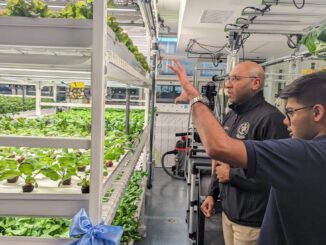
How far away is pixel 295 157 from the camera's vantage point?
1.15 m

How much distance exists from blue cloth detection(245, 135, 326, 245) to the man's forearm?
3cm

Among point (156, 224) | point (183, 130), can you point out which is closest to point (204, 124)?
point (156, 224)

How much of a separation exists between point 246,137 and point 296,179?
1.20 m

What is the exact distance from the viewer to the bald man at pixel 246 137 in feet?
7.29

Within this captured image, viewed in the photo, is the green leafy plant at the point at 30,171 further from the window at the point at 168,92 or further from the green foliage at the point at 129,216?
the window at the point at 168,92

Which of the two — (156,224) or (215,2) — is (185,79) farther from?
(156,224)

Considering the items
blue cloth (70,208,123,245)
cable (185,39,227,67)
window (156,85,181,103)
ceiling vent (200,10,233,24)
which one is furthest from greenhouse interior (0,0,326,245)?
window (156,85,181,103)

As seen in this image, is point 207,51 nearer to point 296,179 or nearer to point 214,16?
point 214,16

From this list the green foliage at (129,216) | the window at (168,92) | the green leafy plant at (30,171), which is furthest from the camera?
the window at (168,92)

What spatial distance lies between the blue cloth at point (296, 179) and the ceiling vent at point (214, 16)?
9.55 ft

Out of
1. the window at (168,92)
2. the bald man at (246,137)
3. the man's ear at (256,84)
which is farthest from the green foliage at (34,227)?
the window at (168,92)

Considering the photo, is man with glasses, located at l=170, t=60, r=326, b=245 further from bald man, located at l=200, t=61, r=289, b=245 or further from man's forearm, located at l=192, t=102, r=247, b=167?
bald man, located at l=200, t=61, r=289, b=245

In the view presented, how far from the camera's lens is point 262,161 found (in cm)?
115

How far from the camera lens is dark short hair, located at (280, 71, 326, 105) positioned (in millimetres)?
1233
